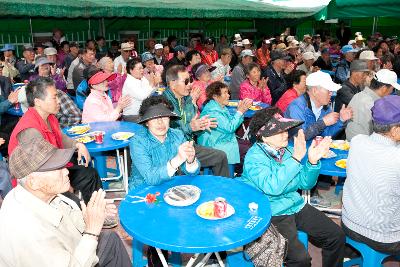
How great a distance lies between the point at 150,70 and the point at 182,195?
19.5 feet

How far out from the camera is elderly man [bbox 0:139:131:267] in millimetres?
2062

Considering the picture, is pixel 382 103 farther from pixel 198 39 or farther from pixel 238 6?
pixel 238 6

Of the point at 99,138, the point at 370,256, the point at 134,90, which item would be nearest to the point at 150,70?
the point at 134,90

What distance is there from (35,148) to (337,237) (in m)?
2.48

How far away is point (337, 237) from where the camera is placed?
3.20m

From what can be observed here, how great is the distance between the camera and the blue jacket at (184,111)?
16.1 ft

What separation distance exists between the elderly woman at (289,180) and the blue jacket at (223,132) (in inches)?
56.3

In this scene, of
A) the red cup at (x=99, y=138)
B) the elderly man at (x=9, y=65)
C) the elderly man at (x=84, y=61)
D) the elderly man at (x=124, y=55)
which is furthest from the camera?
the elderly man at (x=124, y=55)

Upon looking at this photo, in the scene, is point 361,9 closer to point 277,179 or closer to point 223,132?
point 223,132

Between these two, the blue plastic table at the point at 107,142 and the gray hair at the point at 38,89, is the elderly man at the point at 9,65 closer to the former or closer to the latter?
the blue plastic table at the point at 107,142

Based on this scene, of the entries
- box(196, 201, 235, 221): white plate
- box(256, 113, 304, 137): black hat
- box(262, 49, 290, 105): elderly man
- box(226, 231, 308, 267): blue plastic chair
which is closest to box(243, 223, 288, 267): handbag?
box(226, 231, 308, 267): blue plastic chair

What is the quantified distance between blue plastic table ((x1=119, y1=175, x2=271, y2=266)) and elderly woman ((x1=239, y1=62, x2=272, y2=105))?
3.78 meters

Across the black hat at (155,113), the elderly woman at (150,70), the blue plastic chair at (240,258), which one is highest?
the black hat at (155,113)

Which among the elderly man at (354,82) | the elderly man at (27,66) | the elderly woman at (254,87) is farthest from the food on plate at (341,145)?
the elderly man at (27,66)
